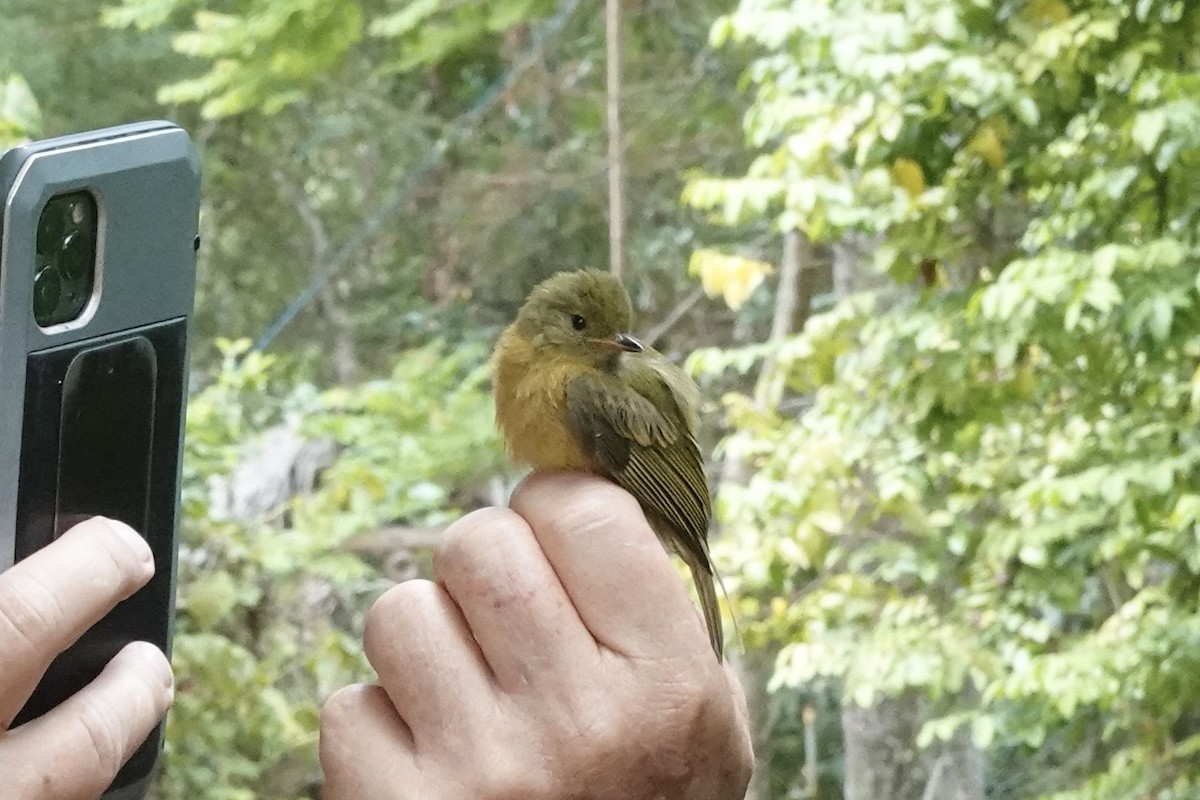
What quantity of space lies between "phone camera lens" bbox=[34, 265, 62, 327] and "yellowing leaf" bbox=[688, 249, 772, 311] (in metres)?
1.29

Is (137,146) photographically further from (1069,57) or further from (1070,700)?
(1070,700)

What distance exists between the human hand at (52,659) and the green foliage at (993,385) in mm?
1144

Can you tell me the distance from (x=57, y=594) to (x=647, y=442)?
0.52 meters

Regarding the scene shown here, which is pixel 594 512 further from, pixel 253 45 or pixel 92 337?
pixel 253 45

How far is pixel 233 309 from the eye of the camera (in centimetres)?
179

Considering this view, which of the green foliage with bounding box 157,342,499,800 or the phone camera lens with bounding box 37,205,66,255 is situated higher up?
the phone camera lens with bounding box 37,205,66,255

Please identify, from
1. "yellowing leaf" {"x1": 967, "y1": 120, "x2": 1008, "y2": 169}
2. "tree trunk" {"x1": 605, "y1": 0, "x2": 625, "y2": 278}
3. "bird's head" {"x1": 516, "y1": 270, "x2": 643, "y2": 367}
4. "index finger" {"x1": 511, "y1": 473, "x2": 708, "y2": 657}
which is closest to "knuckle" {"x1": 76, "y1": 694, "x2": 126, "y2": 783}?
"index finger" {"x1": 511, "y1": 473, "x2": 708, "y2": 657}

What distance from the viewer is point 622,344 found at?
1.10m

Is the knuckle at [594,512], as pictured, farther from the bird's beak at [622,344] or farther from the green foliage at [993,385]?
the green foliage at [993,385]

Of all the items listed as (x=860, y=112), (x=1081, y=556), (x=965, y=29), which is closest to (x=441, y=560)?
(x=860, y=112)

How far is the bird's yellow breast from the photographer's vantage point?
37.6 inches

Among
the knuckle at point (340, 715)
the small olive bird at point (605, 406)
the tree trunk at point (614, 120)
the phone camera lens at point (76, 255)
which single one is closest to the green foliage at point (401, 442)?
the tree trunk at point (614, 120)

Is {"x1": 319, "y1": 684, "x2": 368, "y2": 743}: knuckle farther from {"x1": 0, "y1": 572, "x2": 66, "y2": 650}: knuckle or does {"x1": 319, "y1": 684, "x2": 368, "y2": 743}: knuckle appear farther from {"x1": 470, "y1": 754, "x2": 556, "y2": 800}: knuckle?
{"x1": 0, "y1": 572, "x2": 66, "y2": 650}: knuckle

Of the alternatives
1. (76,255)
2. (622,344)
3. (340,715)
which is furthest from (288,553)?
(76,255)
